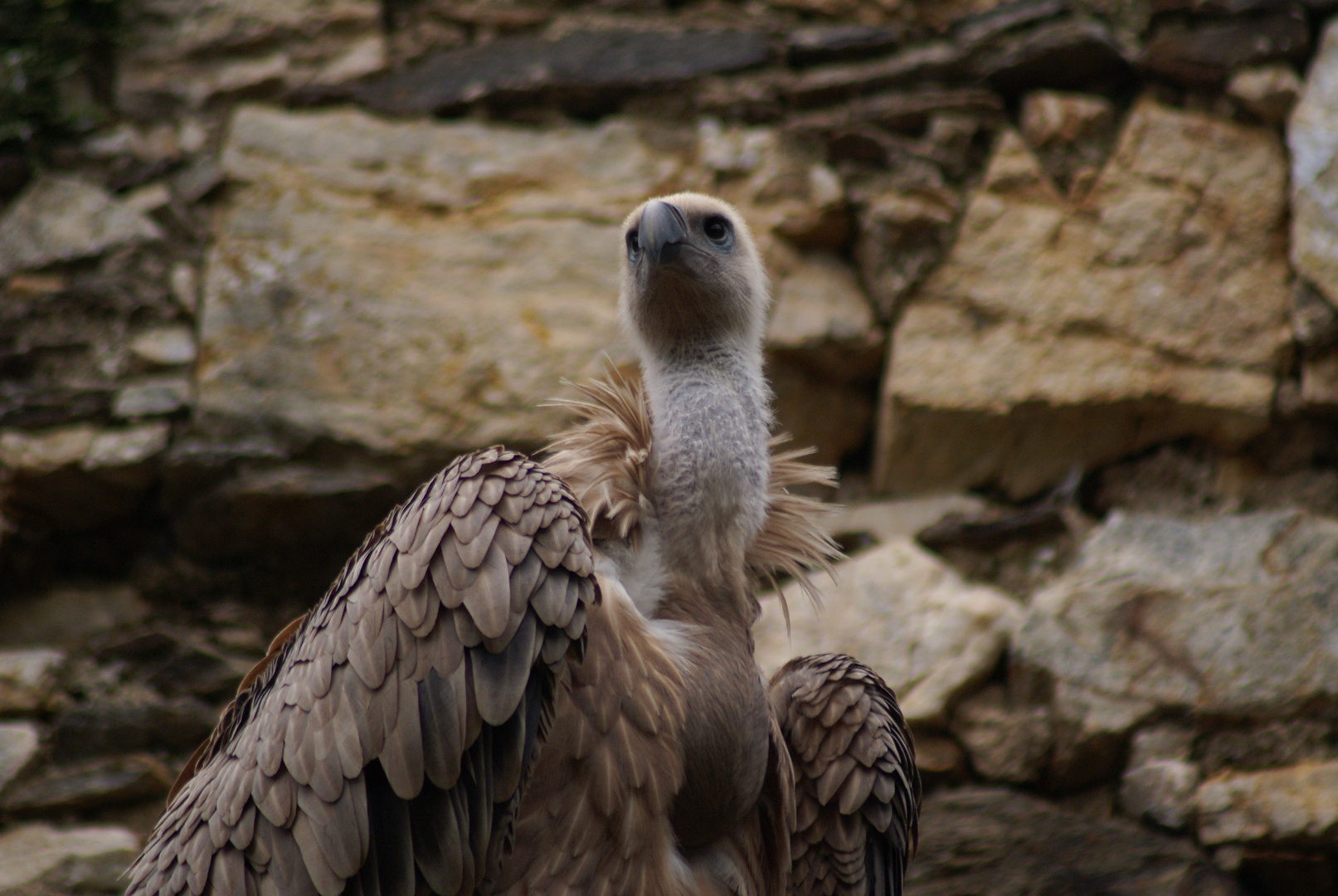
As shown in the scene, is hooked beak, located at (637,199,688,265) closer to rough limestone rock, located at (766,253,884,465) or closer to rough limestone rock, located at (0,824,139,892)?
rough limestone rock, located at (766,253,884,465)

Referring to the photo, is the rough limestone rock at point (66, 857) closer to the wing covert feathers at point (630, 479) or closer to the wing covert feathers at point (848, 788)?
the wing covert feathers at point (630, 479)

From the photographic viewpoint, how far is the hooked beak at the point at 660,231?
8.55 ft

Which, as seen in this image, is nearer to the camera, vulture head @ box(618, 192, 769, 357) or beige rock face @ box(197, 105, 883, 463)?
vulture head @ box(618, 192, 769, 357)

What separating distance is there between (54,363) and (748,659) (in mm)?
2627

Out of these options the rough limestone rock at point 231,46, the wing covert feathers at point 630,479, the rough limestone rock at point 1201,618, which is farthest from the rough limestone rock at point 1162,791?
the rough limestone rock at point 231,46

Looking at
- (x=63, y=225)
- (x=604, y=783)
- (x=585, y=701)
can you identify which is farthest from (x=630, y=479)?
(x=63, y=225)

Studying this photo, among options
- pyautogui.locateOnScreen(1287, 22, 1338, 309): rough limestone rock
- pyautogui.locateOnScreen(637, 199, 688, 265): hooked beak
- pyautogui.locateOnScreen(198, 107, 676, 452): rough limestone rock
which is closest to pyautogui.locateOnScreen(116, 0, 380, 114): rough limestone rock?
pyautogui.locateOnScreen(198, 107, 676, 452): rough limestone rock

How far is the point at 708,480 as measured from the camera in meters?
2.40

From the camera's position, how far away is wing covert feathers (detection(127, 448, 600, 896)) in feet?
6.58

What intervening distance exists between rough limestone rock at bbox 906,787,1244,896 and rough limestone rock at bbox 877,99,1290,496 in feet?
3.81

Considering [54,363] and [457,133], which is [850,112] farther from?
[54,363]

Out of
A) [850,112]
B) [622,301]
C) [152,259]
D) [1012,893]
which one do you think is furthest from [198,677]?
[850,112]

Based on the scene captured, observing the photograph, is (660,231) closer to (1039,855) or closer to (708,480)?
(708,480)

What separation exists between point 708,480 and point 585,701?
0.50 meters
